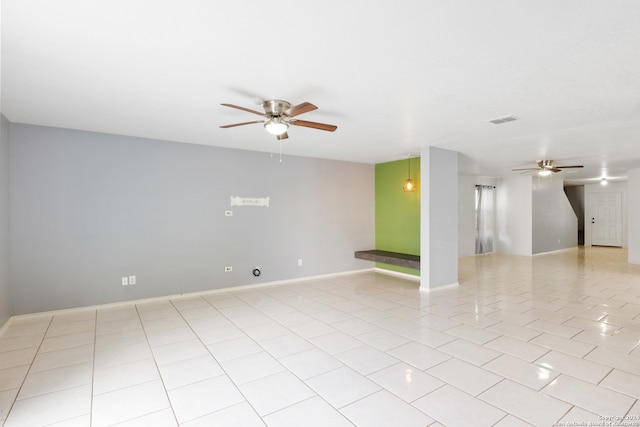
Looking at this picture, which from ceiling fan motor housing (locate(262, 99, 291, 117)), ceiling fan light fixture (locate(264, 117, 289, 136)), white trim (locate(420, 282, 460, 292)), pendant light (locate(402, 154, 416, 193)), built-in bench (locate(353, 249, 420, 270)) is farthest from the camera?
pendant light (locate(402, 154, 416, 193))

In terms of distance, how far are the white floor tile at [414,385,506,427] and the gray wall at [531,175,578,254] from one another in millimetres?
8967

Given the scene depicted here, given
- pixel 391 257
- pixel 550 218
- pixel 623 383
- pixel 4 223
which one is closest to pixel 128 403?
pixel 4 223

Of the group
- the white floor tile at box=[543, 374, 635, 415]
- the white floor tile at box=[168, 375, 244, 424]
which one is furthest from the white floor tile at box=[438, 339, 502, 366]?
the white floor tile at box=[168, 375, 244, 424]

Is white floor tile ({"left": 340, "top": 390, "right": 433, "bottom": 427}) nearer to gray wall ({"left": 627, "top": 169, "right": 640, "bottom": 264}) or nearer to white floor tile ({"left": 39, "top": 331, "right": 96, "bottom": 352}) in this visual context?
white floor tile ({"left": 39, "top": 331, "right": 96, "bottom": 352})

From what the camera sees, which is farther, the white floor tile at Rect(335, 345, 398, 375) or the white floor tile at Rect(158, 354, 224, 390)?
the white floor tile at Rect(335, 345, 398, 375)

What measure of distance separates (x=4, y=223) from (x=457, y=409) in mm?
5180

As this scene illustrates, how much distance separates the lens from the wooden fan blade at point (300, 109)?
2.75 m

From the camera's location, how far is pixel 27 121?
12.8 feet

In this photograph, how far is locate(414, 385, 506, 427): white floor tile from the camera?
2.01m

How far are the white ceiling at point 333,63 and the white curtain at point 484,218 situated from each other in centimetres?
550

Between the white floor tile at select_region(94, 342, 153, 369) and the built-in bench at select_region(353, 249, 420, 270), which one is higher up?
the built-in bench at select_region(353, 249, 420, 270)

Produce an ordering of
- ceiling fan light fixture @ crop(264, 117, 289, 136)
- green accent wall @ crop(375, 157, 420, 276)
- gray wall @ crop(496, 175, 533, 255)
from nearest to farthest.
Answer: ceiling fan light fixture @ crop(264, 117, 289, 136) < green accent wall @ crop(375, 157, 420, 276) < gray wall @ crop(496, 175, 533, 255)

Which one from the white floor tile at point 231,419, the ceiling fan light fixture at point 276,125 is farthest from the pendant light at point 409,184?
Result: the white floor tile at point 231,419

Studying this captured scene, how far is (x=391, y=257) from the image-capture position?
6.13 m
